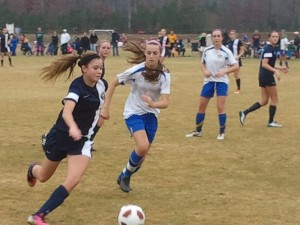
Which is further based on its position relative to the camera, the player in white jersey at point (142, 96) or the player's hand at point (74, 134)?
the player in white jersey at point (142, 96)

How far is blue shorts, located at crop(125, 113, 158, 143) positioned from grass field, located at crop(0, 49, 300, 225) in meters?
0.72

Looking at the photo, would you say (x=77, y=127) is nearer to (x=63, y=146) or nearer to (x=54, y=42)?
(x=63, y=146)

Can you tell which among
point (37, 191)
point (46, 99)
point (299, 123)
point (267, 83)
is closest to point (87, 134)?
point (37, 191)

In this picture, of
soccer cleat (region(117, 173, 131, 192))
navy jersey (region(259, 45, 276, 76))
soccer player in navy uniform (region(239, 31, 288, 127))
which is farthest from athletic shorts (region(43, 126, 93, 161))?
navy jersey (region(259, 45, 276, 76))

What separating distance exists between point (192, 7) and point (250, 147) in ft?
187

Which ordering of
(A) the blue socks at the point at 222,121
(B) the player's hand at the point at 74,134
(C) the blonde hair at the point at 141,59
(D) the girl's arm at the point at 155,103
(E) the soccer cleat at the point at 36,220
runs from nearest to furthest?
(B) the player's hand at the point at 74,134 → (E) the soccer cleat at the point at 36,220 → (D) the girl's arm at the point at 155,103 → (C) the blonde hair at the point at 141,59 → (A) the blue socks at the point at 222,121

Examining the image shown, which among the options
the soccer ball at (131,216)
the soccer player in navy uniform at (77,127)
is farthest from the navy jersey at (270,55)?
the soccer ball at (131,216)

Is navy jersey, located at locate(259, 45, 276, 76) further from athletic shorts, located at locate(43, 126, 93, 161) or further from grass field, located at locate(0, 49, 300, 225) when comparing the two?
athletic shorts, located at locate(43, 126, 93, 161)

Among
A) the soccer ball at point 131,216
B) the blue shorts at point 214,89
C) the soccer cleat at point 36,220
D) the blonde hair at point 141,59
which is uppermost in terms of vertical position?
the blonde hair at point 141,59

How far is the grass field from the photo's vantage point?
691 cm

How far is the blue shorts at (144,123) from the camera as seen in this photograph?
7719 millimetres

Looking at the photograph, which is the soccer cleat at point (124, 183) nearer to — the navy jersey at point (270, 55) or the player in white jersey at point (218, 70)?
the player in white jersey at point (218, 70)

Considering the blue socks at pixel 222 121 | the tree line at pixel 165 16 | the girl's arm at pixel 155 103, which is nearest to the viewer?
the girl's arm at pixel 155 103

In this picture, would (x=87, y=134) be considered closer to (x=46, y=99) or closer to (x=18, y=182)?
(x=18, y=182)
